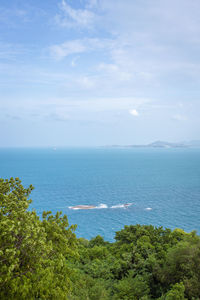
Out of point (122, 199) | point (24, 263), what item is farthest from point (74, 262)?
point (122, 199)

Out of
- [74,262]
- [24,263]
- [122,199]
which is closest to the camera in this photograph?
[24,263]

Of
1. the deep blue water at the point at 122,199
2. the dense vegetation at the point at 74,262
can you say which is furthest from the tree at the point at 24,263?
the deep blue water at the point at 122,199

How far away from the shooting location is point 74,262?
2506 centimetres

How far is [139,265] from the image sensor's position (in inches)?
850

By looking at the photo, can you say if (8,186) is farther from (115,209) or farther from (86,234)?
(115,209)

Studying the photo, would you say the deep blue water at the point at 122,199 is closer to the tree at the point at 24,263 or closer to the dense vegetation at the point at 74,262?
the dense vegetation at the point at 74,262

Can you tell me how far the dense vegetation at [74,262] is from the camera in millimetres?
10211

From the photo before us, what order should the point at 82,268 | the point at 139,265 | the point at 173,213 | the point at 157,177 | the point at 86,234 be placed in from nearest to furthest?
the point at 139,265, the point at 82,268, the point at 86,234, the point at 173,213, the point at 157,177

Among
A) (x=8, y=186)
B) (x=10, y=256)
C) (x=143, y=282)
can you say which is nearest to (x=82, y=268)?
(x=143, y=282)

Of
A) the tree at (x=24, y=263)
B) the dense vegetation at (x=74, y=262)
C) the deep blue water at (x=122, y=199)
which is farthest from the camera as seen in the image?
the deep blue water at (x=122, y=199)

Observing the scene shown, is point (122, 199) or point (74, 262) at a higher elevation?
point (74, 262)

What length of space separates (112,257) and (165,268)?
7204 millimetres

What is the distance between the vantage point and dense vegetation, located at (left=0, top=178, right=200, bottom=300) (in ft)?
33.5

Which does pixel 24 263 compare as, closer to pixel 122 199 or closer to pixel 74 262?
pixel 74 262
